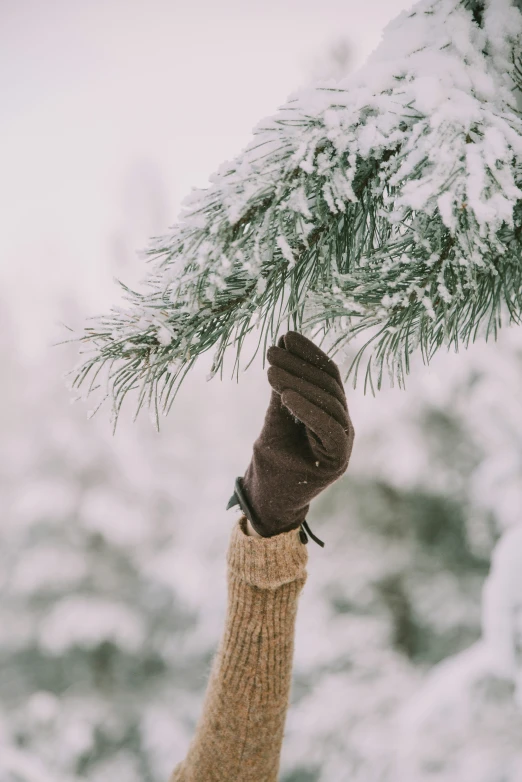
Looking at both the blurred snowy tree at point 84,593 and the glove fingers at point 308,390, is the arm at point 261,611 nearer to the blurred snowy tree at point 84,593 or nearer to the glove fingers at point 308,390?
the glove fingers at point 308,390

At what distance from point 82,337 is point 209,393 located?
18.9ft

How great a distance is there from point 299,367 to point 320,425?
0.36ft

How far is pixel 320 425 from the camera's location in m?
0.91

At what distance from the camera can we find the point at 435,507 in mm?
5449

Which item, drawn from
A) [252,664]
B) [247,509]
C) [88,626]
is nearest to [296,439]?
[247,509]

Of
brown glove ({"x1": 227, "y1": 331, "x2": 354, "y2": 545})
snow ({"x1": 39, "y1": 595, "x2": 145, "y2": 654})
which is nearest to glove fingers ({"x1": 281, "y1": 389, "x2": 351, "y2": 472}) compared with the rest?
brown glove ({"x1": 227, "y1": 331, "x2": 354, "y2": 545})

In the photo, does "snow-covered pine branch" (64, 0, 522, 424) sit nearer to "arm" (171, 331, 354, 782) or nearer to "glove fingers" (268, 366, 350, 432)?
"glove fingers" (268, 366, 350, 432)

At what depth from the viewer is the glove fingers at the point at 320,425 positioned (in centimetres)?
90

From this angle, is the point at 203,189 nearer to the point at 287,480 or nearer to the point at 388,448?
the point at 287,480

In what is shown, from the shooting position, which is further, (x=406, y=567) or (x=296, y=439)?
(x=406, y=567)

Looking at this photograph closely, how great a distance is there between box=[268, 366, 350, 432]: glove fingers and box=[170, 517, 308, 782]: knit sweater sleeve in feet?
1.09

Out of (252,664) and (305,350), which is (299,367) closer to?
(305,350)

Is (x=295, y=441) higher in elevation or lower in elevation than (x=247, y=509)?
higher

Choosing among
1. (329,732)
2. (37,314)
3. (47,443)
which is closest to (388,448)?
(329,732)
